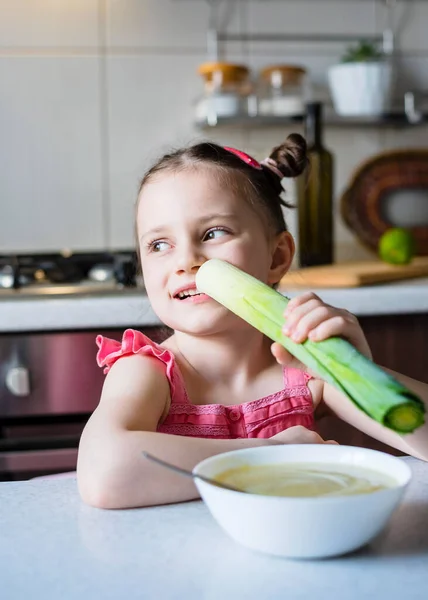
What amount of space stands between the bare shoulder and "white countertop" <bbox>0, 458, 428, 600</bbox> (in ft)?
0.45

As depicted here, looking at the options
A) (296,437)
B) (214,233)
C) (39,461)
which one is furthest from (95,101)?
(296,437)

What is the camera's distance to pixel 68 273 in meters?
2.01

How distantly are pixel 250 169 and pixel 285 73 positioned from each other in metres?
1.19

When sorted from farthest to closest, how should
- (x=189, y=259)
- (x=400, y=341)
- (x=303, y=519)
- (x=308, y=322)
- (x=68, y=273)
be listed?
(x=68, y=273) → (x=400, y=341) → (x=189, y=259) → (x=308, y=322) → (x=303, y=519)

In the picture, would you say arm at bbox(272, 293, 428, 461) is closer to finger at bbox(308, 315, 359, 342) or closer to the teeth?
finger at bbox(308, 315, 359, 342)

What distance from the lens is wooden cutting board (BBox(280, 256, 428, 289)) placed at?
5.95 ft

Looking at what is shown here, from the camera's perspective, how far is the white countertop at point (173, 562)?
1.86 ft

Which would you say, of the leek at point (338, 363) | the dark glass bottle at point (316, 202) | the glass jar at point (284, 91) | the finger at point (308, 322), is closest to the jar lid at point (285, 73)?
the glass jar at point (284, 91)

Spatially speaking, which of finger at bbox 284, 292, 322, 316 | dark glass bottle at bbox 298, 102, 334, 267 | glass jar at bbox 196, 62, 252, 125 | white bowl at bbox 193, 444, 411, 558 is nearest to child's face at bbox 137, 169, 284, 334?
finger at bbox 284, 292, 322, 316

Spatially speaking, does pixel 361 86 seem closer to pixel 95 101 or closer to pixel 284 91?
pixel 284 91

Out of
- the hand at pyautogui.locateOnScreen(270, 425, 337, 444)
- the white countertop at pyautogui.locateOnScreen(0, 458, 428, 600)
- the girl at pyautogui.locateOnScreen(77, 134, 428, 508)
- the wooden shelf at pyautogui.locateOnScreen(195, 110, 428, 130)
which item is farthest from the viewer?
the wooden shelf at pyautogui.locateOnScreen(195, 110, 428, 130)

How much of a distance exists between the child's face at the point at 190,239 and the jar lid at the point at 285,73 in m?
1.23

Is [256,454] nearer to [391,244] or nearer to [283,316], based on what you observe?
[283,316]

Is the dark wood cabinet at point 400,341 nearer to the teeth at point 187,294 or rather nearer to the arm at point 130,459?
the teeth at point 187,294
